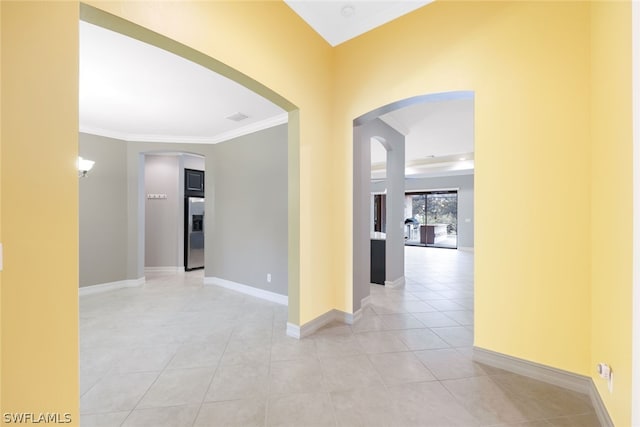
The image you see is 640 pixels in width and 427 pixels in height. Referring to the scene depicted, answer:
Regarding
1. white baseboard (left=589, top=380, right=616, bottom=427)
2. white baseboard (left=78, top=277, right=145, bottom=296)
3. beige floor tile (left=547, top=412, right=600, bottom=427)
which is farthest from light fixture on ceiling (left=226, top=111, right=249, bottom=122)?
white baseboard (left=589, top=380, right=616, bottom=427)

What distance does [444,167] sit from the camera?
9.10 meters

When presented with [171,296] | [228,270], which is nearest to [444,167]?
[228,270]

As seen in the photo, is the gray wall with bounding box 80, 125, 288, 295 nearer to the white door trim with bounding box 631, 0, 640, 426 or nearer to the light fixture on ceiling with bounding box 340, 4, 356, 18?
the light fixture on ceiling with bounding box 340, 4, 356, 18

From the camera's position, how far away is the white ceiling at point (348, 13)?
8.59 feet

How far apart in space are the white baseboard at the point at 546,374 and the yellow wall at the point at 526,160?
58 millimetres

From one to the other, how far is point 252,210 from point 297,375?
3.00 meters

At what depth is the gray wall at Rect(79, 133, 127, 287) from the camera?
467 cm

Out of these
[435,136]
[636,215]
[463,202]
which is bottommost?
[636,215]

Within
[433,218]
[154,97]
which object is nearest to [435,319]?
[154,97]

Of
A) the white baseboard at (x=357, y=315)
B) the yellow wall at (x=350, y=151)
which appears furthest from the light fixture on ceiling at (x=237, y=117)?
the white baseboard at (x=357, y=315)

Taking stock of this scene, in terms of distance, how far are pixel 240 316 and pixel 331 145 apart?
2631 mm

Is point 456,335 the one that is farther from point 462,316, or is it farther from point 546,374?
point 546,374

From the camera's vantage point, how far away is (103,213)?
4883mm

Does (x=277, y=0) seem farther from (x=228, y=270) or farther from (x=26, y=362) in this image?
(x=228, y=270)
